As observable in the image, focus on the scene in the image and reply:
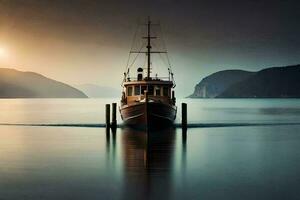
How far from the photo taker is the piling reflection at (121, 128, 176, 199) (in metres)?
8.35

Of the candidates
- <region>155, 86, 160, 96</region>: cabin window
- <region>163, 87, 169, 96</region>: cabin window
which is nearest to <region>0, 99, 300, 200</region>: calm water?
<region>155, 86, 160, 96</region>: cabin window

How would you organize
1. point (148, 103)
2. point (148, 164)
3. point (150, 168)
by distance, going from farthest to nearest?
point (148, 103)
point (148, 164)
point (150, 168)

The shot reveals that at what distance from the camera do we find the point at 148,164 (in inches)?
443

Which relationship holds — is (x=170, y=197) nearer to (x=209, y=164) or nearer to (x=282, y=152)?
(x=209, y=164)

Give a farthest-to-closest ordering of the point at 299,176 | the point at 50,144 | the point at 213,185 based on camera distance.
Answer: the point at 50,144 → the point at 299,176 → the point at 213,185

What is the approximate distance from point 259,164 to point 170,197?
459cm

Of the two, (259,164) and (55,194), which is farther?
(259,164)

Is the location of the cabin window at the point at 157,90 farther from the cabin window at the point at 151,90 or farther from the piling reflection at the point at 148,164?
the piling reflection at the point at 148,164

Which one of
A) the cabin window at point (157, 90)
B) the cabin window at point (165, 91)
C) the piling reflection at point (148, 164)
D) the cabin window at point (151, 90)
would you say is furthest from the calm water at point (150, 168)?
the cabin window at point (165, 91)

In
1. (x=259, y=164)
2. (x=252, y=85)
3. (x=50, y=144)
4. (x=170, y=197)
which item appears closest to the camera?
(x=170, y=197)

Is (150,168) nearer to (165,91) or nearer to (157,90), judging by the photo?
(157,90)

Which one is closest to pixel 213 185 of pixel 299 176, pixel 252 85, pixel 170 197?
pixel 170 197

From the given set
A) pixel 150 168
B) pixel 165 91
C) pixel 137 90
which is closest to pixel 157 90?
pixel 165 91

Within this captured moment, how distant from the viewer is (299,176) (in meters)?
9.89
